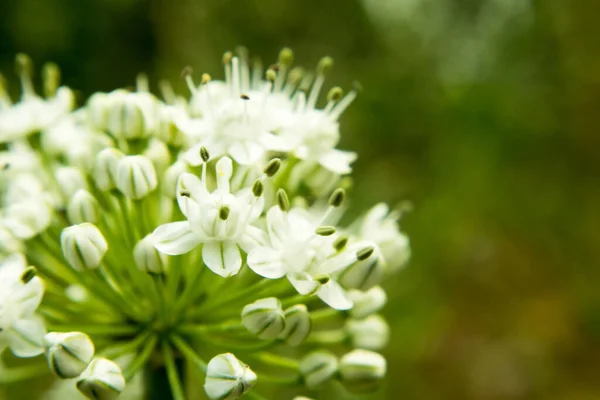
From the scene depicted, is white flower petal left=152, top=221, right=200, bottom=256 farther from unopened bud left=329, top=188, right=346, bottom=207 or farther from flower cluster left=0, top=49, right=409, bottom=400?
unopened bud left=329, top=188, right=346, bottom=207

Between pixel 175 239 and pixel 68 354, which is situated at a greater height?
pixel 175 239

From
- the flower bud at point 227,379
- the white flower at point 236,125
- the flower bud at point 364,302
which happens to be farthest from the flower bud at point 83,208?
the flower bud at point 364,302

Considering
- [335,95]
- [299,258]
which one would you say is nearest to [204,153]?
[299,258]

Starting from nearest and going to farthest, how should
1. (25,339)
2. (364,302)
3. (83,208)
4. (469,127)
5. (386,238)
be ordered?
(25,339) < (83,208) < (364,302) < (386,238) < (469,127)

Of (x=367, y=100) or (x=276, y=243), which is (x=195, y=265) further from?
(x=367, y=100)

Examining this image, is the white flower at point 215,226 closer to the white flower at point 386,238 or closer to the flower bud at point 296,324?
the flower bud at point 296,324

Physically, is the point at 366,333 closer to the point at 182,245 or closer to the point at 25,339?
the point at 182,245
